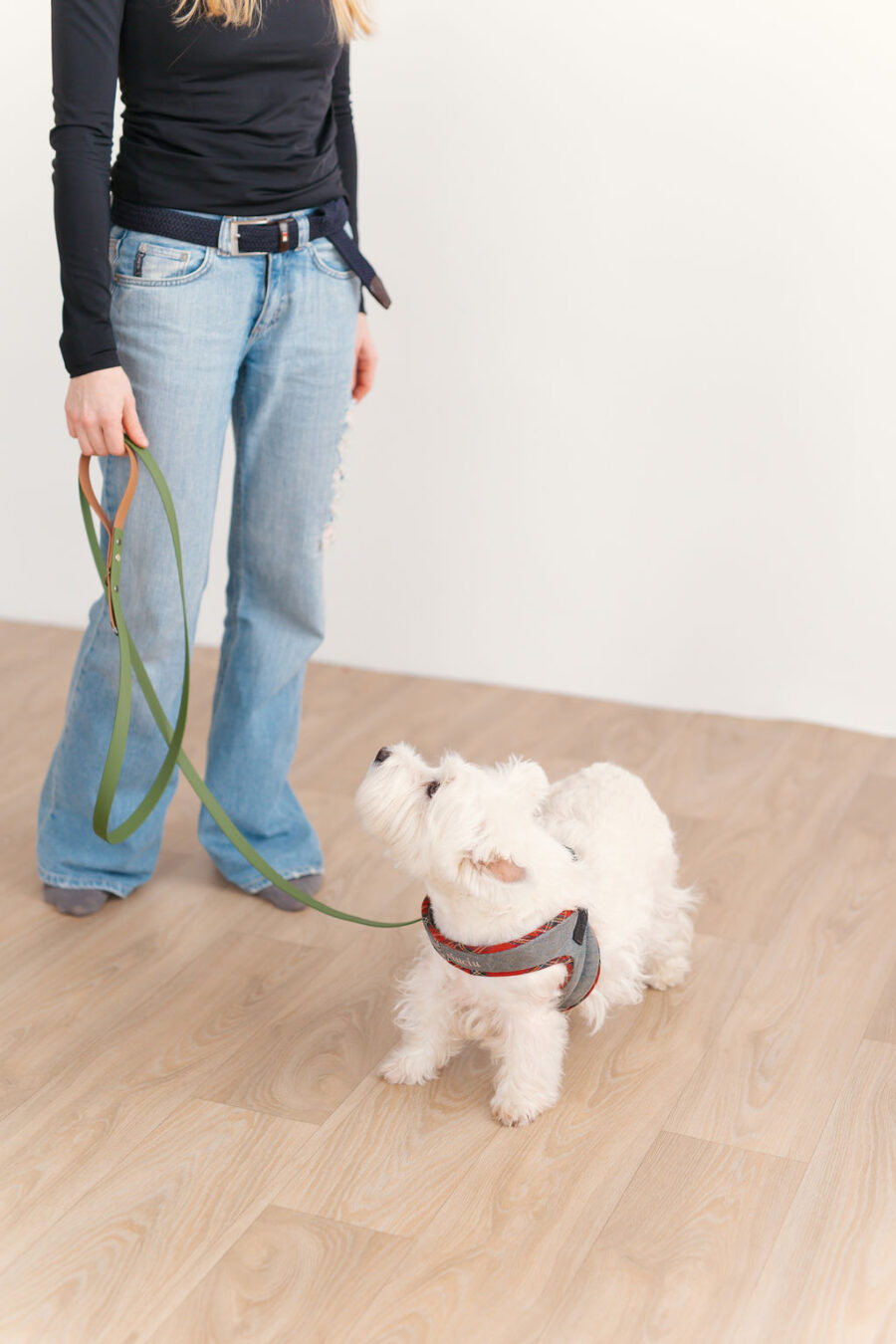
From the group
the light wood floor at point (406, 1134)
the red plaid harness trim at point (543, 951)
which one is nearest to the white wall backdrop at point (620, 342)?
the light wood floor at point (406, 1134)

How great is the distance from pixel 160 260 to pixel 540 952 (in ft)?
3.12

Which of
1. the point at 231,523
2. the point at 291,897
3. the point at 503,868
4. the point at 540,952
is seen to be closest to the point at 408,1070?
A: the point at 540,952

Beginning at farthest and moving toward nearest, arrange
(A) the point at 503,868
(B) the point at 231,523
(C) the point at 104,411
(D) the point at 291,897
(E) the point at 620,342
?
(E) the point at 620,342 → (D) the point at 291,897 → (B) the point at 231,523 → (C) the point at 104,411 → (A) the point at 503,868

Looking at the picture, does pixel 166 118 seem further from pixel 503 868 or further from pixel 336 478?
pixel 503 868

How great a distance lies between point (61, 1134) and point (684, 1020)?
779mm

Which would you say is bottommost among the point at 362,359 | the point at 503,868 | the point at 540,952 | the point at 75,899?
the point at 75,899

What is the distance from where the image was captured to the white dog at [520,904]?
4.67ft

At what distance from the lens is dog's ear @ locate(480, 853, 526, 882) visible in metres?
1.41

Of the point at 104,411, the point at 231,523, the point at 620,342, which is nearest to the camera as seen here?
the point at 104,411

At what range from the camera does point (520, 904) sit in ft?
4.78

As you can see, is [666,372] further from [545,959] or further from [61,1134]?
[61,1134]

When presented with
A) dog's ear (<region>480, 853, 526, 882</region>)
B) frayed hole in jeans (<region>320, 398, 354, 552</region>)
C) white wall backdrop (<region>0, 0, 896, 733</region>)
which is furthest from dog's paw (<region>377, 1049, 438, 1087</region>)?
white wall backdrop (<region>0, 0, 896, 733</region>)

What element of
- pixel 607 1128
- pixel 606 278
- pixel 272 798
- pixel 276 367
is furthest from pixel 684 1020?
pixel 606 278

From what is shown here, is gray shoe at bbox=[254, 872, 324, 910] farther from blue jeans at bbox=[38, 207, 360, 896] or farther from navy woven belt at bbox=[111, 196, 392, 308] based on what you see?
navy woven belt at bbox=[111, 196, 392, 308]
